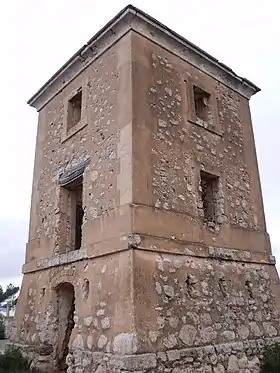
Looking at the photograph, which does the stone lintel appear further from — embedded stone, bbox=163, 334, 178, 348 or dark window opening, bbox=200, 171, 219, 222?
embedded stone, bbox=163, 334, 178, 348

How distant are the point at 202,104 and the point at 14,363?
6.48 m

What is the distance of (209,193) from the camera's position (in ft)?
25.3

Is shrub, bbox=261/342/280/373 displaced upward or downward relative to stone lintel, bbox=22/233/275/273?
downward

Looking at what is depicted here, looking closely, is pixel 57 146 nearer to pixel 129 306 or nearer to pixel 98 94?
pixel 98 94

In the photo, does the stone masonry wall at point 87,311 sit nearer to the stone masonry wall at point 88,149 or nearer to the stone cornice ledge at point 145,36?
the stone masonry wall at point 88,149

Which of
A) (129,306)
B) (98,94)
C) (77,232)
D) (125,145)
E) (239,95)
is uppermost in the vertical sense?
(239,95)

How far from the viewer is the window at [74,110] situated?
8.50 meters

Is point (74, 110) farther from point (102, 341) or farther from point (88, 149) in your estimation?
point (102, 341)

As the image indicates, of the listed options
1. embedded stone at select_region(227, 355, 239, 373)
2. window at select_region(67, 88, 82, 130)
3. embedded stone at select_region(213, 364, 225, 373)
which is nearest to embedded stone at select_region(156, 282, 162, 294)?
embedded stone at select_region(213, 364, 225, 373)

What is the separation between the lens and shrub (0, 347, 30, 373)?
6428mm

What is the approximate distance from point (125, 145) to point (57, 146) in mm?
2762

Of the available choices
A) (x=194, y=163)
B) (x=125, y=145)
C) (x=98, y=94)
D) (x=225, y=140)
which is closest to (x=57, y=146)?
(x=98, y=94)

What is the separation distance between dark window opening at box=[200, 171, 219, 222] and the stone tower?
0.10 ft

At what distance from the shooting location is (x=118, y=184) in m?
6.25
